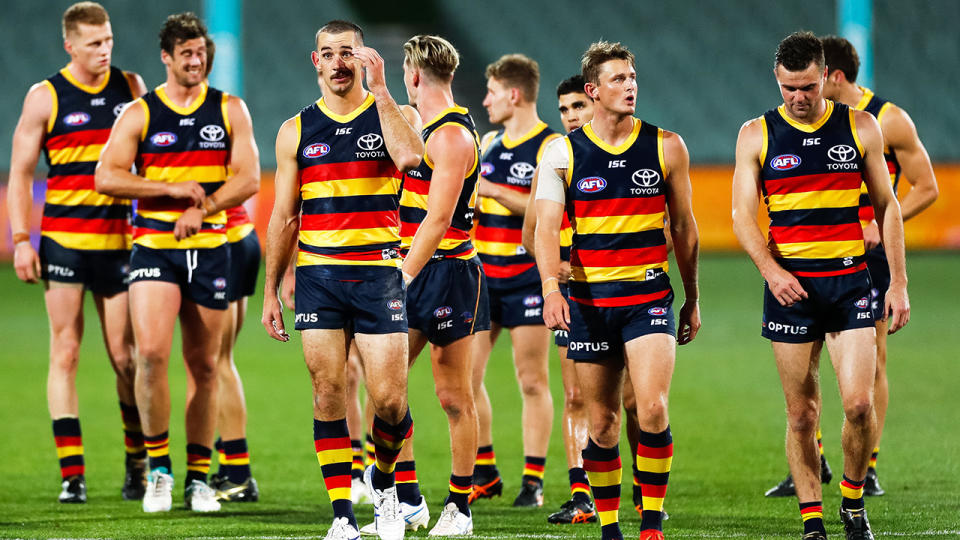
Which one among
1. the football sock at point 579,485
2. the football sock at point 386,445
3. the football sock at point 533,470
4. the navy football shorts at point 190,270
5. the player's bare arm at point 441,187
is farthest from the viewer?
the football sock at point 533,470

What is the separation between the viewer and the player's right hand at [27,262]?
25.0 ft

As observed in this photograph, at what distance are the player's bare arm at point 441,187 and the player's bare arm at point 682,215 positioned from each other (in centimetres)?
98

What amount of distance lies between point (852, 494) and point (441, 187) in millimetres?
2417

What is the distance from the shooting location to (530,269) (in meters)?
7.91

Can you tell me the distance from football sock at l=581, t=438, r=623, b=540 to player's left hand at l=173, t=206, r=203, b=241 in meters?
2.55

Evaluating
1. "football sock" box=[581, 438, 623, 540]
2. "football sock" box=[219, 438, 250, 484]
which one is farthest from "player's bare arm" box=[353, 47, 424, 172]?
"football sock" box=[219, 438, 250, 484]

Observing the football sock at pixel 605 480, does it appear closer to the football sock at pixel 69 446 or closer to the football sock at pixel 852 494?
the football sock at pixel 852 494

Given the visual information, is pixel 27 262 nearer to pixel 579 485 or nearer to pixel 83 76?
pixel 83 76

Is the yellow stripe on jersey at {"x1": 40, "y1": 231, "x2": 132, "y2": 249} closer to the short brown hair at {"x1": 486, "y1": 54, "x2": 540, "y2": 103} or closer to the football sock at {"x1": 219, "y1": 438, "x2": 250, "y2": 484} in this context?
the football sock at {"x1": 219, "y1": 438, "x2": 250, "y2": 484}

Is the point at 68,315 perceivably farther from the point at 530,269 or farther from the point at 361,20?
the point at 361,20

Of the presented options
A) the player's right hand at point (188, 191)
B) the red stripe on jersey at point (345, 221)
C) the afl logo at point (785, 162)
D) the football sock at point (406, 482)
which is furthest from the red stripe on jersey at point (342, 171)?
the afl logo at point (785, 162)

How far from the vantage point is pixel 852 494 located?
6.09m

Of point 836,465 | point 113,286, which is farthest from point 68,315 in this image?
point 836,465

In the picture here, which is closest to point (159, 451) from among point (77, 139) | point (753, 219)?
point (77, 139)
